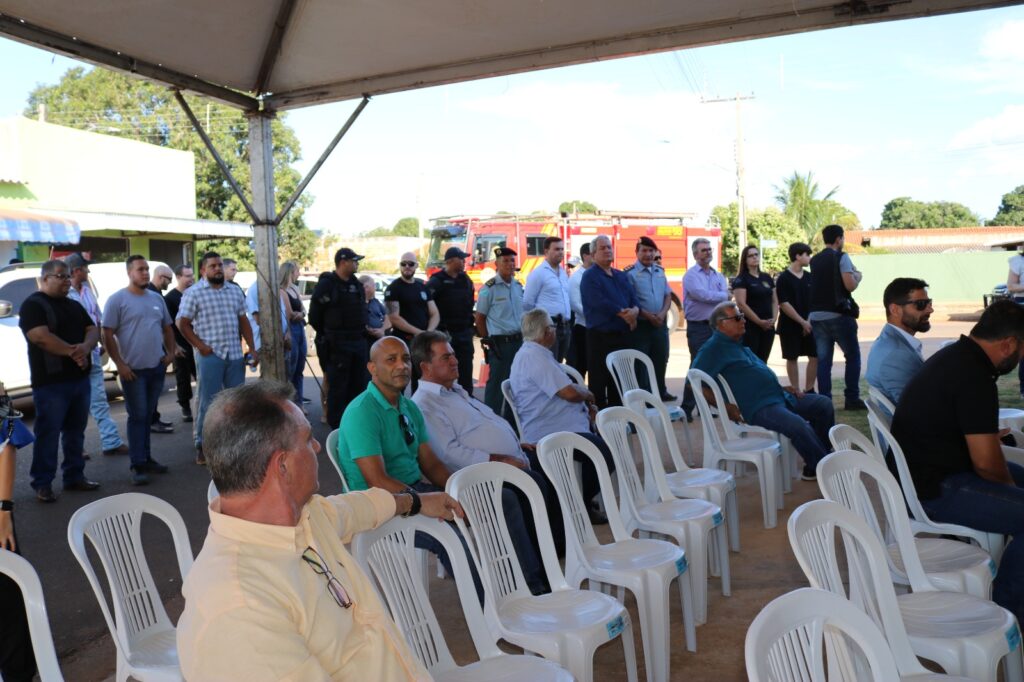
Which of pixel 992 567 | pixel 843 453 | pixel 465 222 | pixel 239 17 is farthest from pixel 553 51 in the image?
pixel 465 222

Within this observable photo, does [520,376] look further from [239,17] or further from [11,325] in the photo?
[11,325]

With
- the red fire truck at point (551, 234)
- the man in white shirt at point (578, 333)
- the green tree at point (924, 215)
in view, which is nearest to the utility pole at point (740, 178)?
the red fire truck at point (551, 234)

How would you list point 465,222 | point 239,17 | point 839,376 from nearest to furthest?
point 239,17, point 839,376, point 465,222

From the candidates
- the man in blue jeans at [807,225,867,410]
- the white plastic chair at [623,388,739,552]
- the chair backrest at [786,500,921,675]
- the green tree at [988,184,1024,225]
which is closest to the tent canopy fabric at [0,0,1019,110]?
the white plastic chair at [623,388,739,552]

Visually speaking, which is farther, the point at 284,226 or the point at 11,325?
the point at 284,226

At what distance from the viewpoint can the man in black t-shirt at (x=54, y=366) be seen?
6031mm

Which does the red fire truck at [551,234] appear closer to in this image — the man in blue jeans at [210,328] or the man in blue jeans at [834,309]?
the man in blue jeans at [834,309]

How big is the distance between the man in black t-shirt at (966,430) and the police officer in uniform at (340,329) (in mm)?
5046

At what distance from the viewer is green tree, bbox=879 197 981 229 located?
58.4 metres

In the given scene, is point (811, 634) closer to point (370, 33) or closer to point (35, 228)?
point (370, 33)

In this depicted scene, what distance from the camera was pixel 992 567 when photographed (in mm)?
3170

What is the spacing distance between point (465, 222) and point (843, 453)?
55.2 feet

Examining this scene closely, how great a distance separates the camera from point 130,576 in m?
2.92

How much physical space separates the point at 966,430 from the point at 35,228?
14654 millimetres
